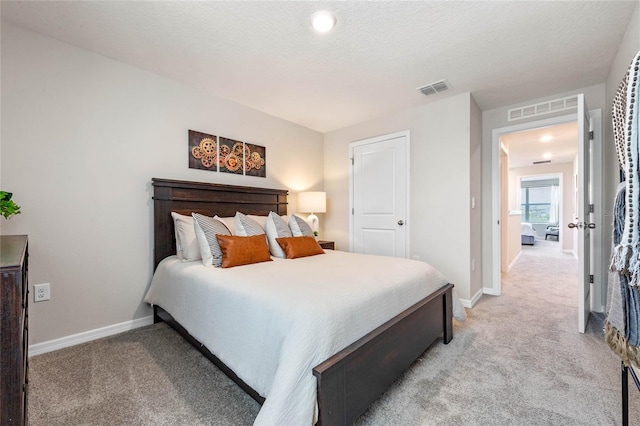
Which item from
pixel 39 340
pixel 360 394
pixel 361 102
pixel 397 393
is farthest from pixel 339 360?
pixel 361 102

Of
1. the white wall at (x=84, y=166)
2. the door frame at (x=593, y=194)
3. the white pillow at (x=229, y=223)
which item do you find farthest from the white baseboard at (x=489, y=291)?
the white wall at (x=84, y=166)

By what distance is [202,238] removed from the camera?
7.09ft

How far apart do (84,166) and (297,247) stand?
1853mm

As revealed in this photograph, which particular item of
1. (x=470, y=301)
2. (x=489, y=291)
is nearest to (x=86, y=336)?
(x=470, y=301)

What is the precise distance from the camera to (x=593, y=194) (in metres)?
2.72

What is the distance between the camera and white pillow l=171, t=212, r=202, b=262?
2.31 m

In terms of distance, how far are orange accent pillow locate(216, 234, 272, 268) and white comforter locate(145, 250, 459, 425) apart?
0.10 m

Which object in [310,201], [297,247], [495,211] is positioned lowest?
[297,247]

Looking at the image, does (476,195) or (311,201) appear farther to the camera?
(311,201)

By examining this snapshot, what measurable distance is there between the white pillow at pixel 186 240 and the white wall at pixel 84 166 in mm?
311

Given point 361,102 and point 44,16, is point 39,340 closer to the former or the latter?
point 44,16

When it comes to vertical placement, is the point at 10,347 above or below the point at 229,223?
below

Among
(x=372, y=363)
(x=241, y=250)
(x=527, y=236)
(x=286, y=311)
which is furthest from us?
(x=527, y=236)

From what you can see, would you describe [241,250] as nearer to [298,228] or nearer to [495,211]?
[298,228]
